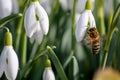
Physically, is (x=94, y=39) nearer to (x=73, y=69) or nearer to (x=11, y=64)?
(x=73, y=69)

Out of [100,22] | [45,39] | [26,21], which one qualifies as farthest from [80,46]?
[26,21]

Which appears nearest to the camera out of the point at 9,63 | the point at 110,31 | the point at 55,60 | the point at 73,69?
the point at 9,63

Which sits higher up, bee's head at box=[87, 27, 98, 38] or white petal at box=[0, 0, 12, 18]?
white petal at box=[0, 0, 12, 18]

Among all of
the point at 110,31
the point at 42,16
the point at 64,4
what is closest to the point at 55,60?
the point at 42,16

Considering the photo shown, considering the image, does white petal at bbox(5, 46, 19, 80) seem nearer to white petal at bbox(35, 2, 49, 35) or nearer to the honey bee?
white petal at bbox(35, 2, 49, 35)

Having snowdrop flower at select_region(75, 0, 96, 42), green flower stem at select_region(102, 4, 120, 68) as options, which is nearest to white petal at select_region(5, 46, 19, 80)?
snowdrop flower at select_region(75, 0, 96, 42)

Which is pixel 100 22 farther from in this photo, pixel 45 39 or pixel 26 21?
pixel 26 21

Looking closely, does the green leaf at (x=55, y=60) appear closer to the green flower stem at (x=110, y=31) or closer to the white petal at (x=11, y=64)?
the white petal at (x=11, y=64)

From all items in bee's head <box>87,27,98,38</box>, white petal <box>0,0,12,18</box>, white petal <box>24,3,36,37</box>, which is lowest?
bee's head <box>87,27,98,38</box>

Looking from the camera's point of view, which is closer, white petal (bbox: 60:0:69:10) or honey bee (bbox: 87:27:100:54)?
honey bee (bbox: 87:27:100:54)

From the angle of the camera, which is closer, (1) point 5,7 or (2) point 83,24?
(2) point 83,24

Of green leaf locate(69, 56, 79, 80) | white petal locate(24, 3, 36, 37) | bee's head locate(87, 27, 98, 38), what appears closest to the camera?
white petal locate(24, 3, 36, 37)

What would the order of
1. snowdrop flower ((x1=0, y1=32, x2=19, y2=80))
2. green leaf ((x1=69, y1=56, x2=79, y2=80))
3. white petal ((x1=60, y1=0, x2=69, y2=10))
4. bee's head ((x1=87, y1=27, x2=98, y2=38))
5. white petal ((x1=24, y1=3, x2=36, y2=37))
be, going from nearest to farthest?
1. snowdrop flower ((x1=0, y1=32, x2=19, y2=80))
2. white petal ((x1=24, y1=3, x2=36, y2=37))
3. bee's head ((x1=87, y1=27, x2=98, y2=38))
4. green leaf ((x1=69, y1=56, x2=79, y2=80))
5. white petal ((x1=60, y1=0, x2=69, y2=10))
